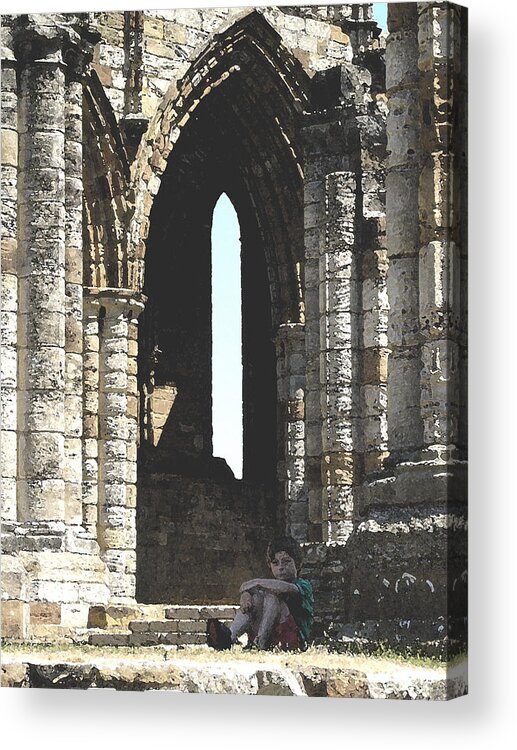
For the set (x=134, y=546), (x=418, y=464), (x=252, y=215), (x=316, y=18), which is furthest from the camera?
(x=252, y=215)

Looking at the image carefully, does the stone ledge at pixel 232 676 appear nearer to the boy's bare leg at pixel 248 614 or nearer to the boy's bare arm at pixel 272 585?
the boy's bare leg at pixel 248 614

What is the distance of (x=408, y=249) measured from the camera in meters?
11.8

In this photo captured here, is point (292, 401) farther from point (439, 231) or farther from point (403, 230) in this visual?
point (439, 231)

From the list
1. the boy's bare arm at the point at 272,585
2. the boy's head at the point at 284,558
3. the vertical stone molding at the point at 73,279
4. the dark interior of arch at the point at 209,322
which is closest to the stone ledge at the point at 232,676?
the boy's bare arm at the point at 272,585

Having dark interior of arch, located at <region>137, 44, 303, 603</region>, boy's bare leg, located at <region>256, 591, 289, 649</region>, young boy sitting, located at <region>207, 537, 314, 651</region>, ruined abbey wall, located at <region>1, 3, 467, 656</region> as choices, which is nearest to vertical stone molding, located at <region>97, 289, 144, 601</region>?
ruined abbey wall, located at <region>1, 3, 467, 656</region>

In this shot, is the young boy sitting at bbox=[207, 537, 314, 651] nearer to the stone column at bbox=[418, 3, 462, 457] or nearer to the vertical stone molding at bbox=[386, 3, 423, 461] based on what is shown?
the vertical stone molding at bbox=[386, 3, 423, 461]

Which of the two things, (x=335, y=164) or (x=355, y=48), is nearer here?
(x=355, y=48)

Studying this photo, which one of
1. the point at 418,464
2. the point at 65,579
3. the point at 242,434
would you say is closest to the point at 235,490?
the point at 242,434

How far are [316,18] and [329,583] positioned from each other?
116 inches

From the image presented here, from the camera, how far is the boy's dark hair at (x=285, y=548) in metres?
12.3

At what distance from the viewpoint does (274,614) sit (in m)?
12.0

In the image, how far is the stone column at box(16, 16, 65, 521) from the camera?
12.7m

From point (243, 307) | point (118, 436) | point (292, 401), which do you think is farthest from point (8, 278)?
point (292, 401)

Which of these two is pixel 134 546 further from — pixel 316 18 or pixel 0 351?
pixel 316 18
